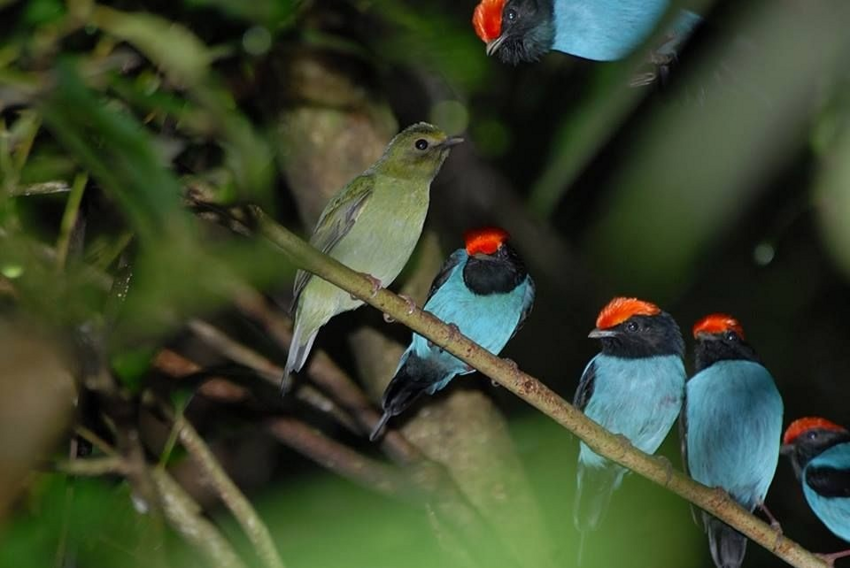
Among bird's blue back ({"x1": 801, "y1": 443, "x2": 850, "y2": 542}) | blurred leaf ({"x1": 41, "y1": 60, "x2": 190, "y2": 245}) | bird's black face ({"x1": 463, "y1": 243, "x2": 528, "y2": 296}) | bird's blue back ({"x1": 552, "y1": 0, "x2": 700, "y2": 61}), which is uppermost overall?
blurred leaf ({"x1": 41, "y1": 60, "x2": 190, "y2": 245})

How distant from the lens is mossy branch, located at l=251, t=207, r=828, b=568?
1701 mm

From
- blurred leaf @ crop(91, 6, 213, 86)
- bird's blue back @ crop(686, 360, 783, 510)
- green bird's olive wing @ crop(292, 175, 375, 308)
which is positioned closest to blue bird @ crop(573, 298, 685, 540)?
bird's blue back @ crop(686, 360, 783, 510)

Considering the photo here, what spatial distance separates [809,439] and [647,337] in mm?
821

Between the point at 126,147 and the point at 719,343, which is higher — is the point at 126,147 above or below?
above

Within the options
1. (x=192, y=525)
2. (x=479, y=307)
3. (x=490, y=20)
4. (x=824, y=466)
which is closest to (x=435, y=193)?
(x=479, y=307)

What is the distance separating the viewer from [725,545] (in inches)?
132

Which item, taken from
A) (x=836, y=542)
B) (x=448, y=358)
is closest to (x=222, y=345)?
(x=448, y=358)

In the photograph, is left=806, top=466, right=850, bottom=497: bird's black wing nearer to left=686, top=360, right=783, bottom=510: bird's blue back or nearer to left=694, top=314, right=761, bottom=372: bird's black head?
left=686, top=360, right=783, bottom=510: bird's blue back

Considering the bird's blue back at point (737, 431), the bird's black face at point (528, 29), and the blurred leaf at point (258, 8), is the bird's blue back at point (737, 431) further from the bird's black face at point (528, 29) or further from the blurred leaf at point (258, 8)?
the blurred leaf at point (258, 8)

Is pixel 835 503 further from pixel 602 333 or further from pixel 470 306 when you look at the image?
pixel 470 306

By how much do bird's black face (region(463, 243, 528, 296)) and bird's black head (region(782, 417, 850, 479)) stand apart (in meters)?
1.34

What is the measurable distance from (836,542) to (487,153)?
8.00 feet

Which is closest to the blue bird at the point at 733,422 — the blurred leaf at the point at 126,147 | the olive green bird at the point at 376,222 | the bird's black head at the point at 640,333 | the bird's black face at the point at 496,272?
the bird's black head at the point at 640,333

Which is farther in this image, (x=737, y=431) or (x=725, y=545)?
(x=737, y=431)
